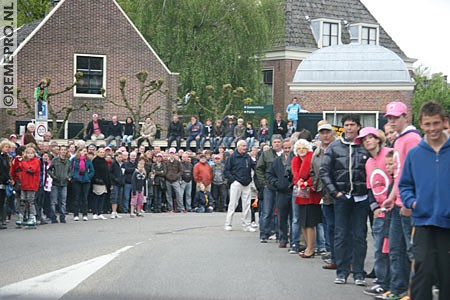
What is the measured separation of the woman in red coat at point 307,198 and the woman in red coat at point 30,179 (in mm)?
7174

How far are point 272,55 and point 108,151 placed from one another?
36.1 m

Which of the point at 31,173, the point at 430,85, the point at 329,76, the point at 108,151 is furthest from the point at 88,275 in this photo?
the point at 430,85

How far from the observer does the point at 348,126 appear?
37.9 feet

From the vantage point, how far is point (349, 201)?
11367 millimetres

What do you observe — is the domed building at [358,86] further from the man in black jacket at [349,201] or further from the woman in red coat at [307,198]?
the man in black jacket at [349,201]

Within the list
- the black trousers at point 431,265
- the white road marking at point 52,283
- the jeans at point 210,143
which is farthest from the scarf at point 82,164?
the black trousers at point 431,265

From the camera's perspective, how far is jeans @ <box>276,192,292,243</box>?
16.1 m

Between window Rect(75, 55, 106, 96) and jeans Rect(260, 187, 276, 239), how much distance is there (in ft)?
82.3

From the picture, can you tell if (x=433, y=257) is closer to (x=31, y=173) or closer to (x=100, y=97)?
(x=31, y=173)

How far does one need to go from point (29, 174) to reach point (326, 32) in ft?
145

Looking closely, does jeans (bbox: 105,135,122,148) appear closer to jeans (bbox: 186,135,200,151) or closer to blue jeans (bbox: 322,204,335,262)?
jeans (bbox: 186,135,200,151)

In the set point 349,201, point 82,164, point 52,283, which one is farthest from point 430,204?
point 82,164

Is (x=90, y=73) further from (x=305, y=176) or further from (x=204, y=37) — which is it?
(x=305, y=176)

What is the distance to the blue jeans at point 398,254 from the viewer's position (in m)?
9.68
